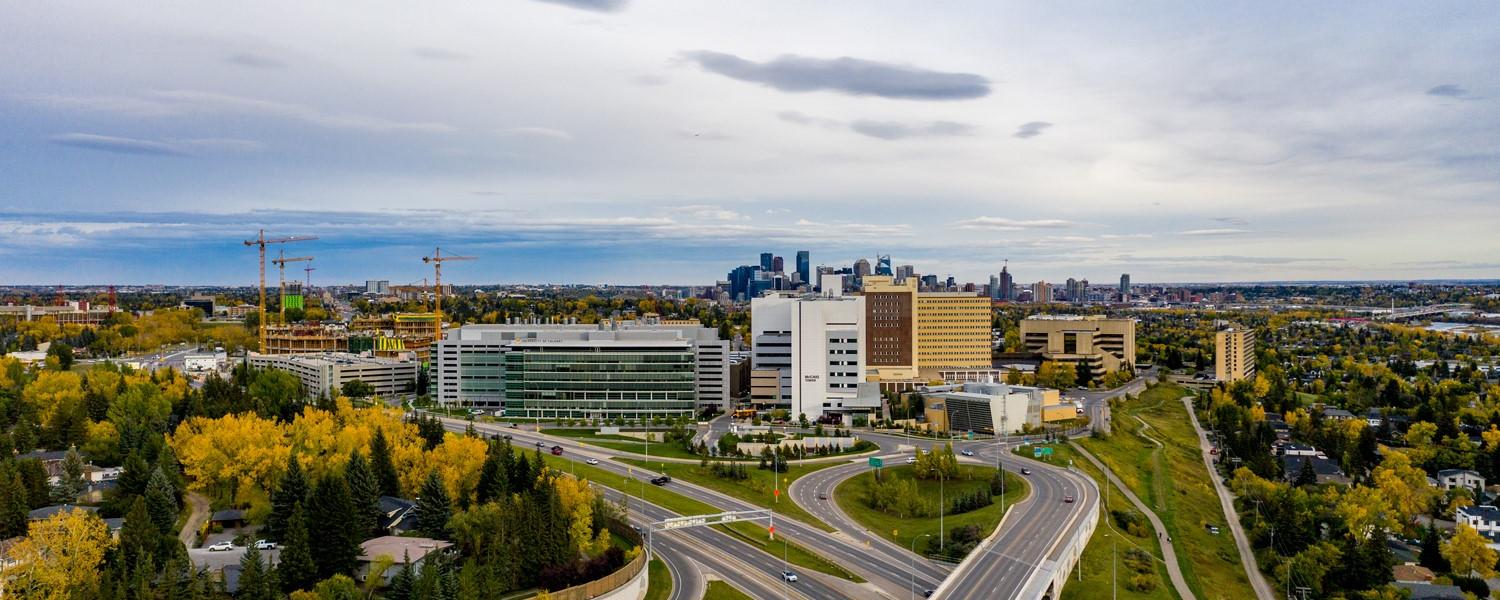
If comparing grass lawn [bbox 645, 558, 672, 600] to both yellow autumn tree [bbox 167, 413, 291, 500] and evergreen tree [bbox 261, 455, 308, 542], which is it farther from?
yellow autumn tree [bbox 167, 413, 291, 500]

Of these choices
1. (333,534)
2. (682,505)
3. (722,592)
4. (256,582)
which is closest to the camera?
(256,582)

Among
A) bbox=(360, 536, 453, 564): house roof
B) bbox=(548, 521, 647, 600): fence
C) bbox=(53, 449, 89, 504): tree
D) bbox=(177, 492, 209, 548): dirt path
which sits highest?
bbox=(53, 449, 89, 504): tree

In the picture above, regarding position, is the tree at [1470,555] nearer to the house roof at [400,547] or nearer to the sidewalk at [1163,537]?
the sidewalk at [1163,537]

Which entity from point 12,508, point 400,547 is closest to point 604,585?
point 400,547

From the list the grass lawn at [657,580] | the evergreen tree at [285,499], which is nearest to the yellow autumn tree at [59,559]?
the evergreen tree at [285,499]

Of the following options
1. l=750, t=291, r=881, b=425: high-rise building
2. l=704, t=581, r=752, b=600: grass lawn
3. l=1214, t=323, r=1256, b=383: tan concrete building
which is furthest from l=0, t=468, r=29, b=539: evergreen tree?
l=1214, t=323, r=1256, b=383: tan concrete building

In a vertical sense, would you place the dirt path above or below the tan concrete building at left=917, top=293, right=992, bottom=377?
below

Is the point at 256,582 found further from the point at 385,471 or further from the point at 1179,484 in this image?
→ the point at 1179,484
